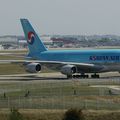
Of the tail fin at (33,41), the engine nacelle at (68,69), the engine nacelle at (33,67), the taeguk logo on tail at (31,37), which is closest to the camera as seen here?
the engine nacelle at (68,69)

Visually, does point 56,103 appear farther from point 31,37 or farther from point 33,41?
point 31,37

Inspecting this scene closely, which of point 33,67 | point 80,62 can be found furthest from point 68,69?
point 33,67

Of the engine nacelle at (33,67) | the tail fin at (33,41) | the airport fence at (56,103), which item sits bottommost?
the airport fence at (56,103)

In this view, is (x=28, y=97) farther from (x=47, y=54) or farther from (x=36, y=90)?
(x=47, y=54)

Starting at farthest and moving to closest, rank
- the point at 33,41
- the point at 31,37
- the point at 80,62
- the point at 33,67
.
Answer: the point at 31,37 → the point at 33,41 → the point at 80,62 → the point at 33,67

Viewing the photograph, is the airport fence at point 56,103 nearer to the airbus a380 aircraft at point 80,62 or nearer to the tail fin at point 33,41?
the airbus a380 aircraft at point 80,62

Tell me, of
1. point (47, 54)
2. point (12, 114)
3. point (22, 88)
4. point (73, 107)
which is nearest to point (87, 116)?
point (73, 107)

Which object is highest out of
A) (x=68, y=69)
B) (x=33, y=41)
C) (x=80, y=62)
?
(x=33, y=41)

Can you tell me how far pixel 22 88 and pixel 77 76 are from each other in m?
18.7

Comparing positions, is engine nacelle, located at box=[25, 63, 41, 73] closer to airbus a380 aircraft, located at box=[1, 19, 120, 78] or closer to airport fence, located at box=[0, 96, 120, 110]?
airbus a380 aircraft, located at box=[1, 19, 120, 78]

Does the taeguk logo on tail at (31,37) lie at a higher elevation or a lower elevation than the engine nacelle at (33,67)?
higher

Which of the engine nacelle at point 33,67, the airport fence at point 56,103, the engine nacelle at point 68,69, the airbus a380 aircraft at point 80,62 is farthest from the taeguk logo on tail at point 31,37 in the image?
the airport fence at point 56,103

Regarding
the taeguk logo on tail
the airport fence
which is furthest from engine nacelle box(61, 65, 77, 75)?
the airport fence

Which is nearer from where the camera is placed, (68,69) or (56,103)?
(56,103)
